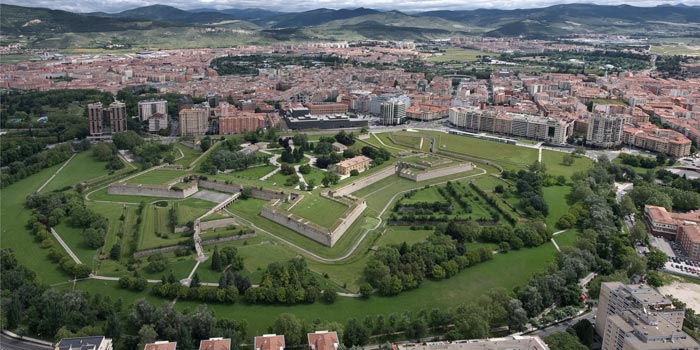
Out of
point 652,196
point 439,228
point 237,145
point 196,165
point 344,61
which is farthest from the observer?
point 344,61

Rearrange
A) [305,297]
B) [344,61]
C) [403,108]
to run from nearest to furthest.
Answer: [305,297], [403,108], [344,61]

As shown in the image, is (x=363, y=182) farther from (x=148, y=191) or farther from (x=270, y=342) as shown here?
(x=270, y=342)

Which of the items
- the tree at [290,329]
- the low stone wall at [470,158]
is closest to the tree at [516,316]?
the tree at [290,329]

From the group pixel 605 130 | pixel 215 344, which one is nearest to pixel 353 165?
pixel 215 344

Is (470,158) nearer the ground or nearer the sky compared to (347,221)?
nearer the sky

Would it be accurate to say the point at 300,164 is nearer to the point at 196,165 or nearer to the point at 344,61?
the point at 196,165

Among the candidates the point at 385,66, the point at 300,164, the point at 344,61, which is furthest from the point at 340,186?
the point at 344,61

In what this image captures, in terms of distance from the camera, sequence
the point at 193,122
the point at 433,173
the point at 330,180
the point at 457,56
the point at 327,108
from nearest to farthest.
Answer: the point at 330,180 < the point at 433,173 < the point at 193,122 < the point at 327,108 < the point at 457,56
